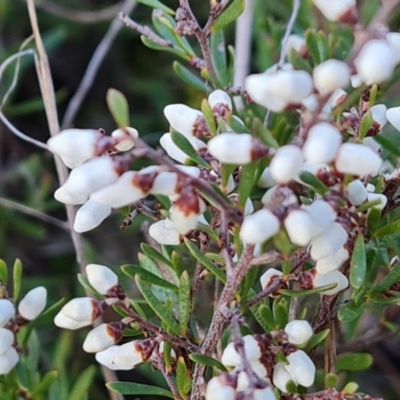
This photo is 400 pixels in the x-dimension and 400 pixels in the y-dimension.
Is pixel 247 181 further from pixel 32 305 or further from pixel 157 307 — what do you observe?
pixel 32 305

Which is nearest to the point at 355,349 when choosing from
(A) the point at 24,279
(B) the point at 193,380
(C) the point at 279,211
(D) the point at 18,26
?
(B) the point at 193,380

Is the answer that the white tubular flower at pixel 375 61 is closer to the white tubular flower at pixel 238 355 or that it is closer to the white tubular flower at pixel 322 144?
Result: the white tubular flower at pixel 322 144

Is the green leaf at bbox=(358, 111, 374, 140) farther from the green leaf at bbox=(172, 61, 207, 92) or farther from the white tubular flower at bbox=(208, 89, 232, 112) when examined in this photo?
the green leaf at bbox=(172, 61, 207, 92)

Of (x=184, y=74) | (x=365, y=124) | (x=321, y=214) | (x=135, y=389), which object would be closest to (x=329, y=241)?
(x=321, y=214)

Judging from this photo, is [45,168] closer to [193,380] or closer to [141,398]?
[141,398]

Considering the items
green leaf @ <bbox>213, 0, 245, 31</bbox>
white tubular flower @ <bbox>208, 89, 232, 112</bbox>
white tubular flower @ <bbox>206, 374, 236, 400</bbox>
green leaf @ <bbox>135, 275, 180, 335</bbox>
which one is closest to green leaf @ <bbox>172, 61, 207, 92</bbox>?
green leaf @ <bbox>213, 0, 245, 31</bbox>
